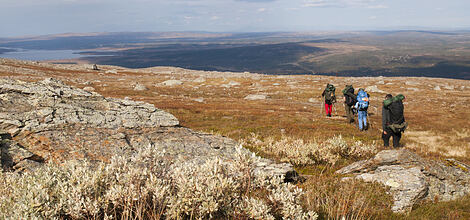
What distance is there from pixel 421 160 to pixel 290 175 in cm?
435

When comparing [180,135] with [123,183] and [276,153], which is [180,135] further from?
[123,183]

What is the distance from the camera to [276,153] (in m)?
10.4

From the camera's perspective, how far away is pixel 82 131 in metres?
8.11

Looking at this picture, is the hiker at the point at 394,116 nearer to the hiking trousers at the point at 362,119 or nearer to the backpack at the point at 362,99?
the backpack at the point at 362,99

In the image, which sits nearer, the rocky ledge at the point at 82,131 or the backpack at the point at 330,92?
the rocky ledge at the point at 82,131

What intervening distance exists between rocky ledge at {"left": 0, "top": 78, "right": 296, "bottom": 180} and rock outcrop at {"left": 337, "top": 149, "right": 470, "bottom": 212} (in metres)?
2.49

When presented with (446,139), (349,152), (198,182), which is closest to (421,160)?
(349,152)

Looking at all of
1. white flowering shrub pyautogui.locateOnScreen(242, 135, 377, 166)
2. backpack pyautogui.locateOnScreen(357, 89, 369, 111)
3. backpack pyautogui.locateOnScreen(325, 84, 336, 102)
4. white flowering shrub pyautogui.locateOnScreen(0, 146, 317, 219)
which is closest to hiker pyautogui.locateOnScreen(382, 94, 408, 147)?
white flowering shrub pyautogui.locateOnScreen(242, 135, 377, 166)

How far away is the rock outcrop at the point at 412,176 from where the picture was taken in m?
6.37

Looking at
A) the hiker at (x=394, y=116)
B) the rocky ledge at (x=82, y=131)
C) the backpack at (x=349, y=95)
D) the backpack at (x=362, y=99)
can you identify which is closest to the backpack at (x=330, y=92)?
the backpack at (x=349, y=95)

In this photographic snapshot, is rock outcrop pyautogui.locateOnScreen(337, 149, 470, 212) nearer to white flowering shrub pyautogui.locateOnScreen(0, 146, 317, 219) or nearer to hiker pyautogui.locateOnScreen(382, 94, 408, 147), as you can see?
white flowering shrub pyautogui.locateOnScreen(0, 146, 317, 219)

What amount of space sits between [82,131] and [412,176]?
969cm

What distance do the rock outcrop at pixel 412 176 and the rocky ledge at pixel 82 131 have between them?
2.49m

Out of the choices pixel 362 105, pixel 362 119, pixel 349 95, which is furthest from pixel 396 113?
pixel 349 95
